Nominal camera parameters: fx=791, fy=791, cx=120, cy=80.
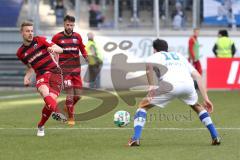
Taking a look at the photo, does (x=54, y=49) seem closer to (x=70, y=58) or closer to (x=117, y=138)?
(x=117, y=138)

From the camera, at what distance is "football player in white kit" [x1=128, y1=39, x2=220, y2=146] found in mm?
12375

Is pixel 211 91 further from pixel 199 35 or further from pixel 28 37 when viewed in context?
pixel 28 37

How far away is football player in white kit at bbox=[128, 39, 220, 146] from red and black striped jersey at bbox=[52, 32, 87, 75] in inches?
167

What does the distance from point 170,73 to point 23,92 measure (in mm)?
16347

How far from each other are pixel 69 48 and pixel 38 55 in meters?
2.32

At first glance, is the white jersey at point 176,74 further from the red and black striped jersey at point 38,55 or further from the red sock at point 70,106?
the red sock at point 70,106

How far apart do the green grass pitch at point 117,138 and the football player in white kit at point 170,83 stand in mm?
486

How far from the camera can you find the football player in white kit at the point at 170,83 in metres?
12.4

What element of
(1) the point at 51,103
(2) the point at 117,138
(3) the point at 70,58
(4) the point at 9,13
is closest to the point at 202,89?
(2) the point at 117,138

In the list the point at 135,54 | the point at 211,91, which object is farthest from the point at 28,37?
the point at 135,54

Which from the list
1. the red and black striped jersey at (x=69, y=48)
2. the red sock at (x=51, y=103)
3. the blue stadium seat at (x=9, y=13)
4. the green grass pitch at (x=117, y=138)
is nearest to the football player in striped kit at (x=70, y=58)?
the red and black striped jersey at (x=69, y=48)

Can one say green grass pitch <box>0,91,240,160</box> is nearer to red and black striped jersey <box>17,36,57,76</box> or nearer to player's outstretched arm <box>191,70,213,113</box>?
player's outstretched arm <box>191,70,213,113</box>

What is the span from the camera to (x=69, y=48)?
16.7m

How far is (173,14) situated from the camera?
3139 centimetres
